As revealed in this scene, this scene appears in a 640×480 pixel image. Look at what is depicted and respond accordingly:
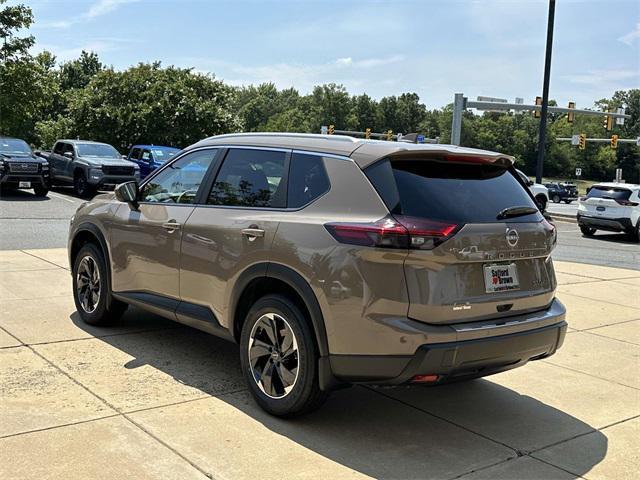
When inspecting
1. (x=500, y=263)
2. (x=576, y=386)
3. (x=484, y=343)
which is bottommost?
(x=576, y=386)

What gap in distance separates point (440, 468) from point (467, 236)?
1.30m

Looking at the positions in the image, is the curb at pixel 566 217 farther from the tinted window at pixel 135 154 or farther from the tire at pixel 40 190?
the tire at pixel 40 190

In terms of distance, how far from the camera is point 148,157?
24250 mm

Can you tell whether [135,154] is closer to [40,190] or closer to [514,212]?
[40,190]

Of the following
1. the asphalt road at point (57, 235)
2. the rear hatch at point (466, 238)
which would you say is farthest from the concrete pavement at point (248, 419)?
the asphalt road at point (57, 235)

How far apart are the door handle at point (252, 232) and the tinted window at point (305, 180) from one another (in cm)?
26

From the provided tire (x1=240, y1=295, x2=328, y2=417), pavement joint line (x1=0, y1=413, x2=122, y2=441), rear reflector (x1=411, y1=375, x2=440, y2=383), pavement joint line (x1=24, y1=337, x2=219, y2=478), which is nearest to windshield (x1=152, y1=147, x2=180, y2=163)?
pavement joint line (x1=24, y1=337, x2=219, y2=478)

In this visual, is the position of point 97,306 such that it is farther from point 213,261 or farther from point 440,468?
point 440,468

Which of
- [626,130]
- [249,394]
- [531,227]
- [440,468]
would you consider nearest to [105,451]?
[249,394]

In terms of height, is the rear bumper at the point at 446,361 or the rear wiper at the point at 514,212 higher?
the rear wiper at the point at 514,212

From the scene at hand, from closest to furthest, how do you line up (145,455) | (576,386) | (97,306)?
1. (145,455)
2. (576,386)
3. (97,306)

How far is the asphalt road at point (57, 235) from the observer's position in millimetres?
11906

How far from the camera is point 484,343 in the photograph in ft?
12.8

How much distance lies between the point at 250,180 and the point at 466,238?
1669 millimetres
